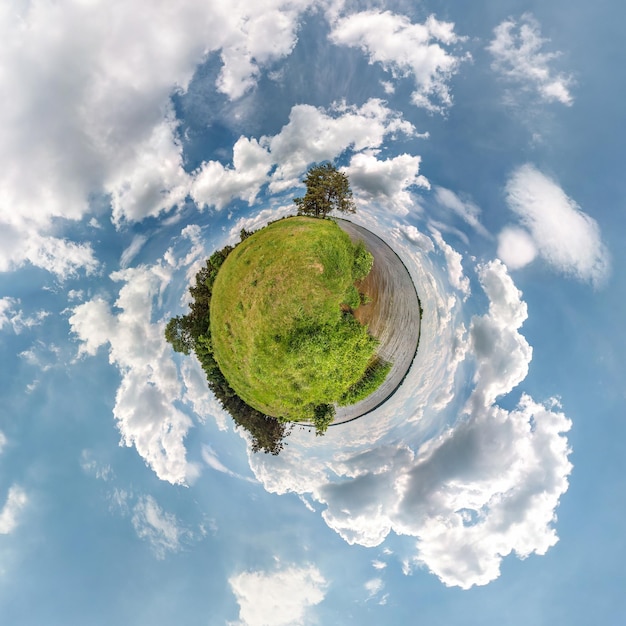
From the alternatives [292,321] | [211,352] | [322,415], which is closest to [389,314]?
[322,415]

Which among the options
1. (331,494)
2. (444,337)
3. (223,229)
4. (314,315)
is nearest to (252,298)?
(314,315)

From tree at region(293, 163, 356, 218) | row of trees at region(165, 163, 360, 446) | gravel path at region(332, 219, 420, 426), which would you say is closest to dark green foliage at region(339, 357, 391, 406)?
gravel path at region(332, 219, 420, 426)

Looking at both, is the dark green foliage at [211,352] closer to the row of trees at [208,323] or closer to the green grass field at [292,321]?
the row of trees at [208,323]

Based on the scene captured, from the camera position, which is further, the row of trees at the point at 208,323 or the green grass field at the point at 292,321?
the row of trees at the point at 208,323

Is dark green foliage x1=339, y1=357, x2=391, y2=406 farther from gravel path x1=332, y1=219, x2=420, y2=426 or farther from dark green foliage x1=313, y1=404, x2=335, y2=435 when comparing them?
dark green foliage x1=313, y1=404, x2=335, y2=435

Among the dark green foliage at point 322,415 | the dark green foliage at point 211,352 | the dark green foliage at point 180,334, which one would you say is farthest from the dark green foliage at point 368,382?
the dark green foliage at point 180,334

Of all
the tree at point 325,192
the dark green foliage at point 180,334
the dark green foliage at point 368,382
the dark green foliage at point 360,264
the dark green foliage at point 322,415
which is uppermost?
the tree at point 325,192
